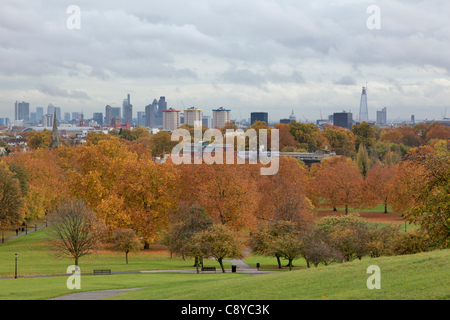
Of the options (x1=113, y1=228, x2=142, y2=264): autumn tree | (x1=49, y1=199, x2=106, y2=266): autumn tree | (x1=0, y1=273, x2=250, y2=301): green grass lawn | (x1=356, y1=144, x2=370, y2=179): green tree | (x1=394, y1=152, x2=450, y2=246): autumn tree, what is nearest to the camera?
(x1=394, y1=152, x2=450, y2=246): autumn tree

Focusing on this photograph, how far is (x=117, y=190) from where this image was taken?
52312 mm

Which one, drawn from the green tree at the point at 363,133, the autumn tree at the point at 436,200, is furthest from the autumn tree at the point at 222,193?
the green tree at the point at 363,133

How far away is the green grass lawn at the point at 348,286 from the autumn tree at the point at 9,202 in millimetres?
38701

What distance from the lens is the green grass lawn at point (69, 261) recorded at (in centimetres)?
3959

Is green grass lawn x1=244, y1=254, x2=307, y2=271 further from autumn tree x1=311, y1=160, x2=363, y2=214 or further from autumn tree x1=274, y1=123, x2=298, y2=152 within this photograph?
autumn tree x1=274, y1=123, x2=298, y2=152

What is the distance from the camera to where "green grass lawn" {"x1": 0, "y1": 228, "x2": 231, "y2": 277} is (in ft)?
130

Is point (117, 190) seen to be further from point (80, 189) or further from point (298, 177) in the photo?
point (298, 177)

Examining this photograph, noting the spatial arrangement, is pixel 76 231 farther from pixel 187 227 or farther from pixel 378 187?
pixel 378 187

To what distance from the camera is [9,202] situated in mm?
56000

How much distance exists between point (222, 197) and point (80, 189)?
17668 mm

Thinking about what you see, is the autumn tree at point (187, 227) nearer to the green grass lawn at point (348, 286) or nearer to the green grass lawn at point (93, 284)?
the green grass lawn at point (93, 284)

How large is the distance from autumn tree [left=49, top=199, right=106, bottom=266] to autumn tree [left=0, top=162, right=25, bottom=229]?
50.3 ft

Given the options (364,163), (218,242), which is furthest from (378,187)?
(218,242)

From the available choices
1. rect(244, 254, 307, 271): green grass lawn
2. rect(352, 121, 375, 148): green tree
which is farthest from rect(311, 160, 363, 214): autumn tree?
rect(352, 121, 375, 148): green tree
